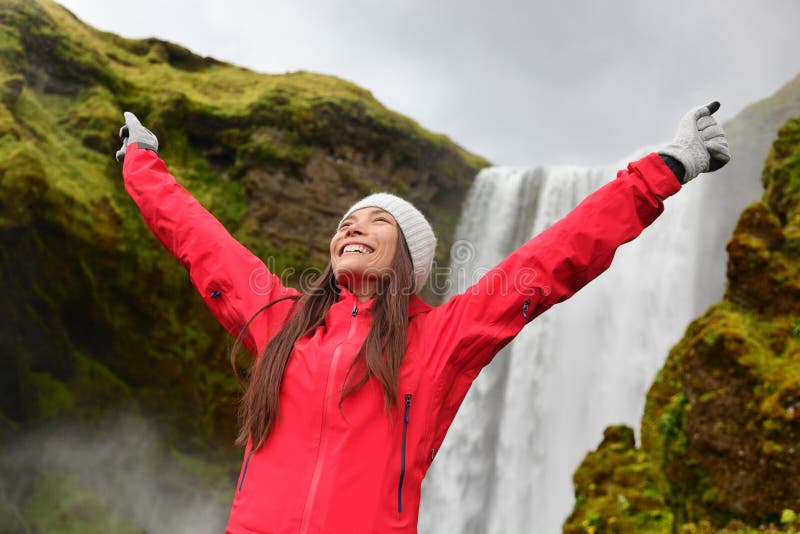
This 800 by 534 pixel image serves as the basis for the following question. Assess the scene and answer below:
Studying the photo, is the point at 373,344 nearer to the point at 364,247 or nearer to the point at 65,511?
the point at 364,247

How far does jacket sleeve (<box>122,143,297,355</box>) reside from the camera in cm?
218

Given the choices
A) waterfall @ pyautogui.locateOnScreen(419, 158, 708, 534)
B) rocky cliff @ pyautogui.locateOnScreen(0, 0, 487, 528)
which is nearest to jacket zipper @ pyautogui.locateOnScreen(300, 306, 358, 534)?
rocky cliff @ pyautogui.locateOnScreen(0, 0, 487, 528)

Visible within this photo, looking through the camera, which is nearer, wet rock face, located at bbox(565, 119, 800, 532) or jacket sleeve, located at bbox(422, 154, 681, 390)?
jacket sleeve, located at bbox(422, 154, 681, 390)

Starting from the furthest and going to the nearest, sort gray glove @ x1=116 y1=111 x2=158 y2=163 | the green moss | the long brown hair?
the green moss → gray glove @ x1=116 y1=111 x2=158 y2=163 → the long brown hair

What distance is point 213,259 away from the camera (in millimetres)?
2217

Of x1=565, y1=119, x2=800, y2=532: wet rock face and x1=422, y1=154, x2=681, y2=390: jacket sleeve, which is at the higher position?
x1=565, y1=119, x2=800, y2=532: wet rock face

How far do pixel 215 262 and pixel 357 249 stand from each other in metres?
0.52

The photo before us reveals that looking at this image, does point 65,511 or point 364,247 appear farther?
point 65,511

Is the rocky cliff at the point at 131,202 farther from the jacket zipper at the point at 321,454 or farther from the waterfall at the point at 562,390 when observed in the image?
the jacket zipper at the point at 321,454

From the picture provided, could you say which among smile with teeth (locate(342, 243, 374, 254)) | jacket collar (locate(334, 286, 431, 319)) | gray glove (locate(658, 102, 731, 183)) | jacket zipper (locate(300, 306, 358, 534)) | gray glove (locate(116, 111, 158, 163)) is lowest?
jacket zipper (locate(300, 306, 358, 534))

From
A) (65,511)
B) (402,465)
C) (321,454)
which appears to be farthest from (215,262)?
(65,511)

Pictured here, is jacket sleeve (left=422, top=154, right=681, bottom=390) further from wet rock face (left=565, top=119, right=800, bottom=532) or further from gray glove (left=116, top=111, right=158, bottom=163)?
wet rock face (left=565, top=119, right=800, bottom=532)

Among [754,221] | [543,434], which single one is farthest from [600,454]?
[543,434]

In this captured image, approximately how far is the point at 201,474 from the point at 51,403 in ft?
10.4
